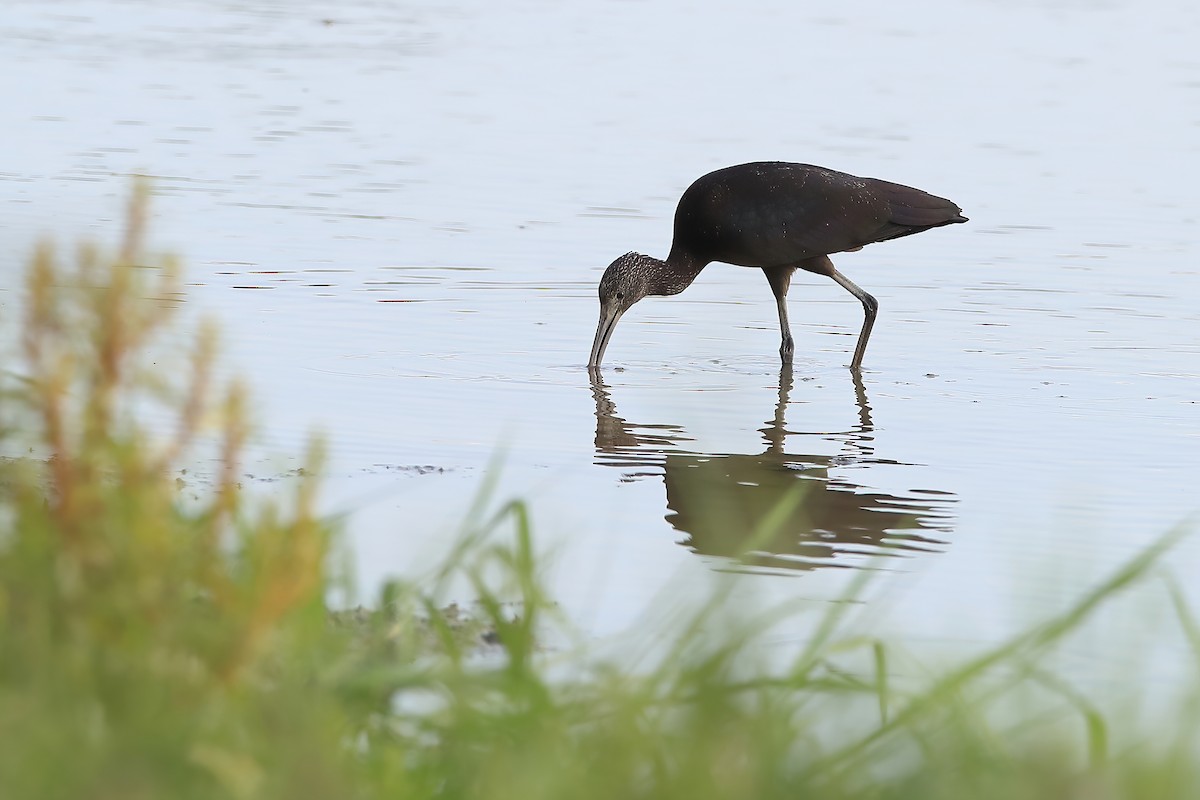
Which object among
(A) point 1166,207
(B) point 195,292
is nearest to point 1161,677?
(B) point 195,292

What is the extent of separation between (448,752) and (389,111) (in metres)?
13.1

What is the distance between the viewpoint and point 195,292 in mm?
9805

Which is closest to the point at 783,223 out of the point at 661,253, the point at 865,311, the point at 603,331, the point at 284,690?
the point at 865,311

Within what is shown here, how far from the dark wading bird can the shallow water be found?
32 cm

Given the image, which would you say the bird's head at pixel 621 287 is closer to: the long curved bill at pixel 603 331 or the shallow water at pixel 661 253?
the long curved bill at pixel 603 331

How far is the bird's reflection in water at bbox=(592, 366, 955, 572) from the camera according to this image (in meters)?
5.84

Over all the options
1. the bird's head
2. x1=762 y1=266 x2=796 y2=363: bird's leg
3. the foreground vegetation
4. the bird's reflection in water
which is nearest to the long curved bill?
the bird's head

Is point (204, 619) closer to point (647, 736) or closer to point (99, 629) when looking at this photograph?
point (99, 629)

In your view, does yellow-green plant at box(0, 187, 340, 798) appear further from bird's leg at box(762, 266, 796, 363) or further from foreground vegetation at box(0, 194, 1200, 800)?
bird's leg at box(762, 266, 796, 363)

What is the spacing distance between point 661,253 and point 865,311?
2527mm

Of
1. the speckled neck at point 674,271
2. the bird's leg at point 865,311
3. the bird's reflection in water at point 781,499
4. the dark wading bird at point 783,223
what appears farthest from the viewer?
the speckled neck at point 674,271

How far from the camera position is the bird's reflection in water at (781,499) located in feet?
19.2

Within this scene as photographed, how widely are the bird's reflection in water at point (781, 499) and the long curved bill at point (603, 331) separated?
3.15 feet

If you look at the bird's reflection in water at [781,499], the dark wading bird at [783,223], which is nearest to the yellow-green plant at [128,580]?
the bird's reflection in water at [781,499]
